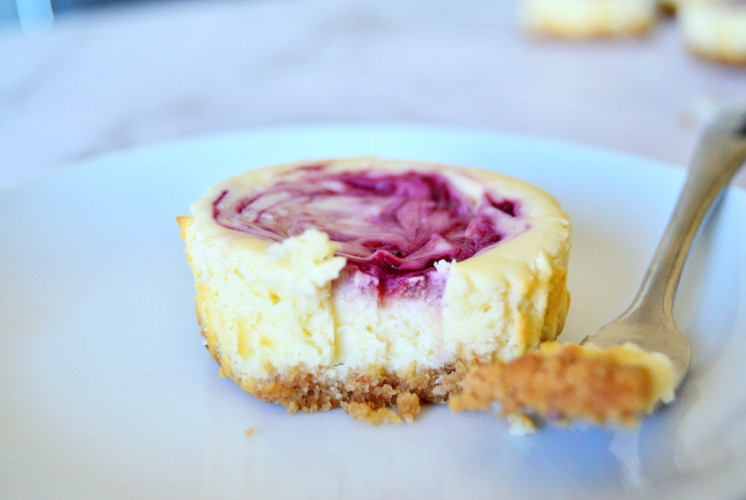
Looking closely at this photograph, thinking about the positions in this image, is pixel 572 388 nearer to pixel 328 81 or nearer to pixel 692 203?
pixel 692 203

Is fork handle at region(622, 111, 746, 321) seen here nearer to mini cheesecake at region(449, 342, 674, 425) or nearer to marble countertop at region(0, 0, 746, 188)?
mini cheesecake at region(449, 342, 674, 425)

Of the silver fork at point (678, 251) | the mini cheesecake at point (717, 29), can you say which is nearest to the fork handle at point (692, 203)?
the silver fork at point (678, 251)

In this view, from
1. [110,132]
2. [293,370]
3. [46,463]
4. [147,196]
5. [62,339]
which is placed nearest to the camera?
[46,463]

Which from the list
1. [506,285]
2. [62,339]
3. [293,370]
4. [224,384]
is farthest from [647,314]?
[62,339]

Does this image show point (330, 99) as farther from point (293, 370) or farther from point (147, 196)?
point (293, 370)

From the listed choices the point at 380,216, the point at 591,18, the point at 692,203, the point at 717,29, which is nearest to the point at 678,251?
the point at 692,203

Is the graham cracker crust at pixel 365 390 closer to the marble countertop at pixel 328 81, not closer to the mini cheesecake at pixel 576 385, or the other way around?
the mini cheesecake at pixel 576 385

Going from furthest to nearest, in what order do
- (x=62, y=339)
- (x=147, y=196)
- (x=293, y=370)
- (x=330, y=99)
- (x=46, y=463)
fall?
(x=330, y=99) < (x=147, y=196) < (x=62, y=339) < (x=293, y=370) < (x=46, y=463)

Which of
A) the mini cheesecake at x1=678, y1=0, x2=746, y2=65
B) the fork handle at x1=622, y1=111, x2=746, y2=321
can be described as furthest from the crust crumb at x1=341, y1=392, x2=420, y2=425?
the mini cheesecake at x1=678, y1=0, x2=746, y2=65
